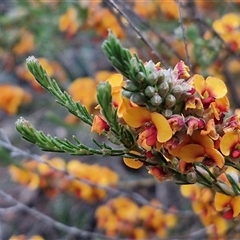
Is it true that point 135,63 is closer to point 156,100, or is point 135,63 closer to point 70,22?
point 156,100

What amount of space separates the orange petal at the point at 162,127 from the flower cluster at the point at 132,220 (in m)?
0.97

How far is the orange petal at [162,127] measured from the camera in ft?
1.97

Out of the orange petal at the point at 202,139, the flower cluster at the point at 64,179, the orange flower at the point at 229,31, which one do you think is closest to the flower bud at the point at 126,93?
the orange petal at the point at 202,139

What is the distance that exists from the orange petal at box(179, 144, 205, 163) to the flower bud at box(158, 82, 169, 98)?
8 cm

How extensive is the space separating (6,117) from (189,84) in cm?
226

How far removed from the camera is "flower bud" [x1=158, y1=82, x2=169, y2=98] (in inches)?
23.5

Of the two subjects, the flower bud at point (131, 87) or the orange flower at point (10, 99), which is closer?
the flower bud at point (131, 87)

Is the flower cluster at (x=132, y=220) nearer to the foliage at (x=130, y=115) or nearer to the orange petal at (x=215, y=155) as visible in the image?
the foliage at (x=130, y=115)

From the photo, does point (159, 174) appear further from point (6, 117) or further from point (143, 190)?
point (6, 117)

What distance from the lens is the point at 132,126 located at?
2.06ft

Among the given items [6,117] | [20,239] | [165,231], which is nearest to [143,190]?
[165,231]

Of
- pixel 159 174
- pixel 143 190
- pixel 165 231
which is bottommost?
pixel 143 190

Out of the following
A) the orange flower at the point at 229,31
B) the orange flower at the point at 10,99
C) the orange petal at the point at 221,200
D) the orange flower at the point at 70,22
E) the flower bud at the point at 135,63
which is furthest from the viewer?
the orange flower at the point at 10,99

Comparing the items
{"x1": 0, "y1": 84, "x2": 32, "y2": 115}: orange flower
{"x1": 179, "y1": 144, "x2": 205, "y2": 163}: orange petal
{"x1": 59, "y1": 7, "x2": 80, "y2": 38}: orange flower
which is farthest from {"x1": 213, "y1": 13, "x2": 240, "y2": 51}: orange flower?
{"x1": 0, "y1": 84, "x2": 32, "y2": 115}: orange flower
